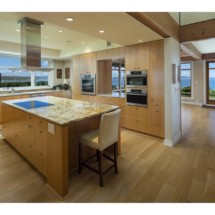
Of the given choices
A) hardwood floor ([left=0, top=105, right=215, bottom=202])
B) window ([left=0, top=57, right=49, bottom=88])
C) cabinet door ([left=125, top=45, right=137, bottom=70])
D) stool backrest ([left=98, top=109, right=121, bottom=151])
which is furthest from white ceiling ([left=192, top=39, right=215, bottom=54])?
window ([left=0, top=57, right=49, bottom=88])

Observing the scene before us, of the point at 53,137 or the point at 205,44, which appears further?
the point at 205,44

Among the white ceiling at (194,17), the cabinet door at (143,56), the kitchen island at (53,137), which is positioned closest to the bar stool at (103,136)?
the kitchen island at (53,137)

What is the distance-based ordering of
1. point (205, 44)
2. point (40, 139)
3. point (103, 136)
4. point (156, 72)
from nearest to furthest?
Result: 1. point (103, 136)
2. point (40, 139)
3. point (156, 72)
4. point (205, 44)

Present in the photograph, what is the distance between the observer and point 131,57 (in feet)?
12.4

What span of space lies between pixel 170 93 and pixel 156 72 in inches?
23.1

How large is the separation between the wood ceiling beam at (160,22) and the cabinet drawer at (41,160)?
223cm

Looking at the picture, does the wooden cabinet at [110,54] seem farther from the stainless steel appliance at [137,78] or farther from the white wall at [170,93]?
the white wall at [170,93]

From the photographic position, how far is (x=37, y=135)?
2.10 m

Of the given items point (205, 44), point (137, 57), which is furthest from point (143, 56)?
point (205, 44)

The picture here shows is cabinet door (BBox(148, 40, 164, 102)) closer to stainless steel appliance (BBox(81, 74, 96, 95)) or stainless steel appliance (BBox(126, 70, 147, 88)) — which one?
stainless steel appliance (BBox(126, 70, 147, 88))

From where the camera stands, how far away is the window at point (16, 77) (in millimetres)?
5426

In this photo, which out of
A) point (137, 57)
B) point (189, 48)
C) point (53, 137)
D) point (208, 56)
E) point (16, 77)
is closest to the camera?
point (53, 137)

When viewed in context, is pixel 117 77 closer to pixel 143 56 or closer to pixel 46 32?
pixel 143 56
